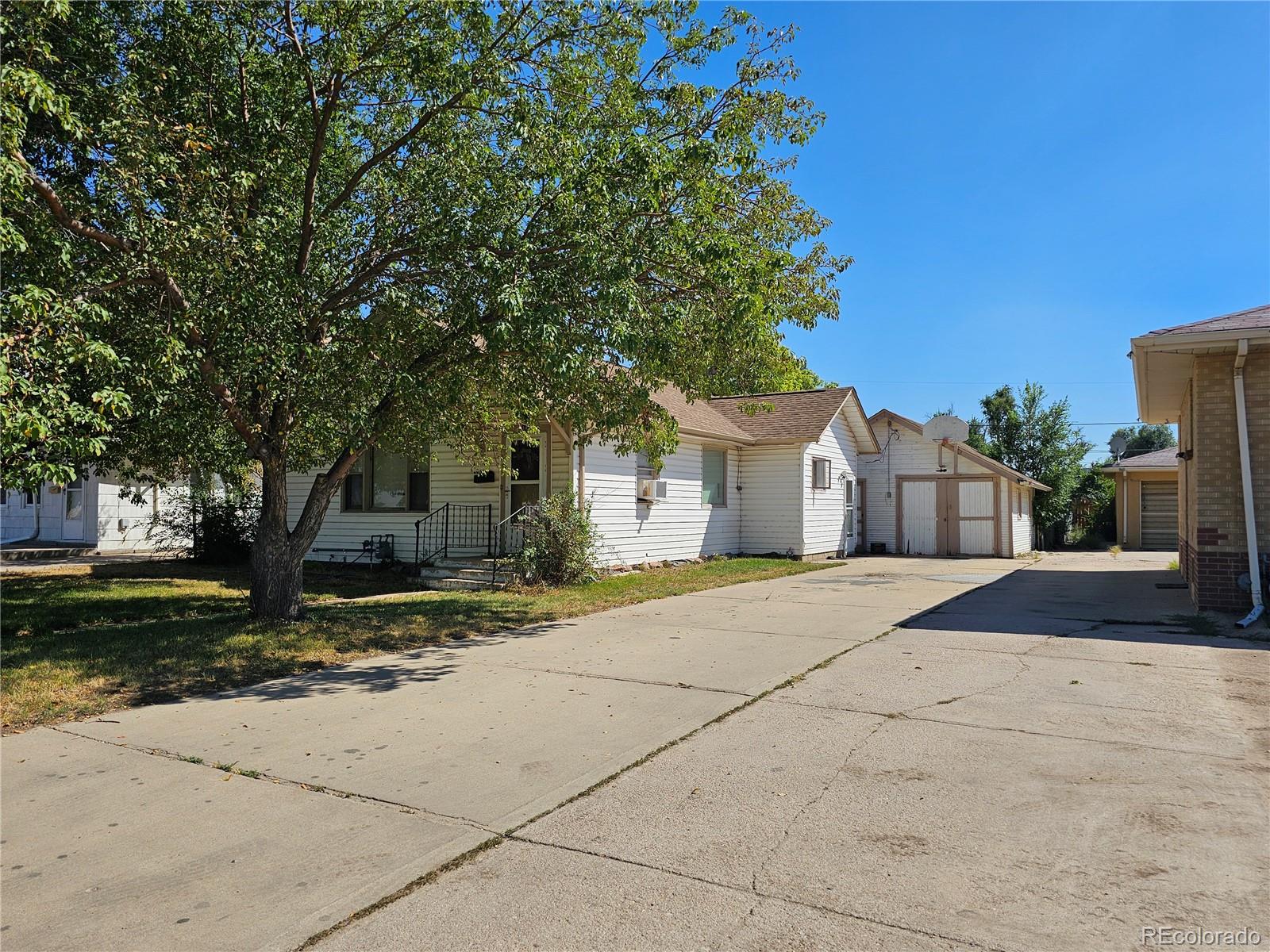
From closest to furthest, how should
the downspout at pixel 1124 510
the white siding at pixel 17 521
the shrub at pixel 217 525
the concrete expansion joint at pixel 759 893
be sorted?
the concrete expansion joint at pixel 759 893 → the shrub at pixel 217 525 → the white siding at pixel 17 521 → the downspout at pixel 1124 510

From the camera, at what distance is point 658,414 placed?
10375mm

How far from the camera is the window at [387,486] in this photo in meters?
16.9

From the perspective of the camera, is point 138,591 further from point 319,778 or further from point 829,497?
point 829,497

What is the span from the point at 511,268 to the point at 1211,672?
7236 mm

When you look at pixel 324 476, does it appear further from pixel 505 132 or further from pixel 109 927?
pixel 109 927

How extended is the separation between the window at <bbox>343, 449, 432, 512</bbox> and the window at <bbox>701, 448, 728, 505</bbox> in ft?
21.5

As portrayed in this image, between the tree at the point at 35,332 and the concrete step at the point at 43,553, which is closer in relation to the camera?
the tree at the point at 35,332

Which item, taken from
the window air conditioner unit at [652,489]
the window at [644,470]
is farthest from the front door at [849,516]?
the window at [644,470]

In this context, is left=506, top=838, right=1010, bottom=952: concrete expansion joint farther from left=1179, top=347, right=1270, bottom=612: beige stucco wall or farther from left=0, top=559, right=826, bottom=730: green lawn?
left=1179, top=347, right=1270, bottom=612: beige stucco wall

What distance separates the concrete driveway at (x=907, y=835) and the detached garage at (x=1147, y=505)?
26.2 meters

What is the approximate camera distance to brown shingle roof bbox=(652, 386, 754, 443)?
1831cm

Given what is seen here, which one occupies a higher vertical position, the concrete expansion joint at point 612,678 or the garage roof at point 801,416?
the garage roof at point 801,416

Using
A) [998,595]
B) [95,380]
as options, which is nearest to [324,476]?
[95,380]

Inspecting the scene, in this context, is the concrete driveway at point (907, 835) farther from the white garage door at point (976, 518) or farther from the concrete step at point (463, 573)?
the white garage door at point (976, 518)
